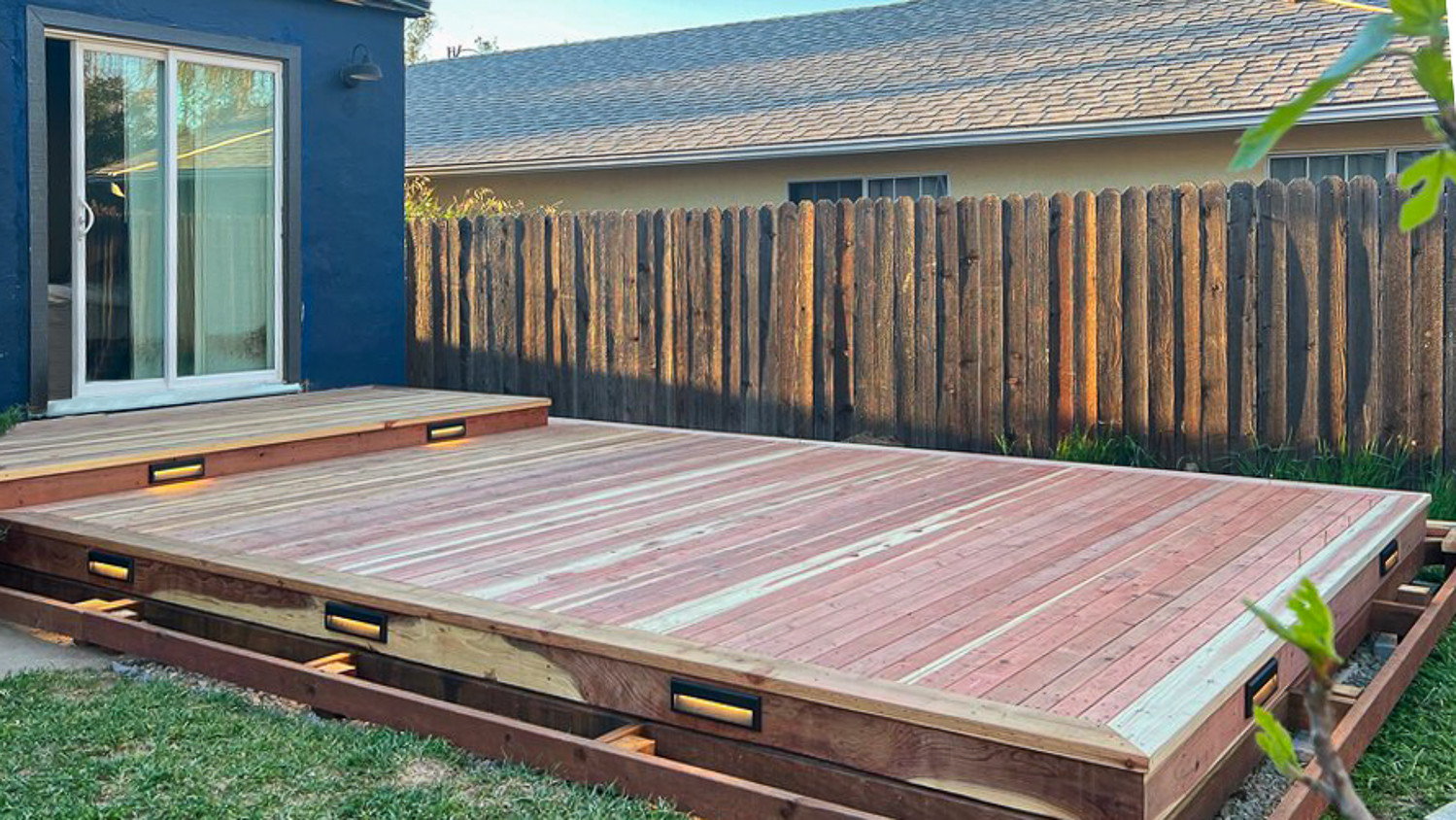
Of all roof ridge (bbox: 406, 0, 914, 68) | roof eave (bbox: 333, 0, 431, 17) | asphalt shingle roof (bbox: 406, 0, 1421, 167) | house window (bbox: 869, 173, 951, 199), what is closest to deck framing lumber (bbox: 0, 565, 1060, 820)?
roof eave (bbox: 333, 0, 431, 17)

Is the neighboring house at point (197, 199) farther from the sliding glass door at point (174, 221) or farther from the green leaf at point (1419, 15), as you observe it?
the green leaf at point (1419, 15)

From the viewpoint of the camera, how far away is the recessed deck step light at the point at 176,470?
5.96 meters

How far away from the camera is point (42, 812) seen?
3.18 metres

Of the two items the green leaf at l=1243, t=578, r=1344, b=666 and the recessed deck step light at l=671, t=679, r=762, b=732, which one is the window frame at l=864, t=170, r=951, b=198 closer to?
the recessed deck step light at l=671, t=679, r=762, b=732

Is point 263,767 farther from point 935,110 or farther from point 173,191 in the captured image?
point 935,110

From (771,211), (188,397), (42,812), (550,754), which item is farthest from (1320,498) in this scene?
(188,397)

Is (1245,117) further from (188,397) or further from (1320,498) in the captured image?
(188,397)

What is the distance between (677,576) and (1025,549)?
48.4 inches

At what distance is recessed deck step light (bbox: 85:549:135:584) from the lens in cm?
482

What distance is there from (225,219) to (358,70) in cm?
130

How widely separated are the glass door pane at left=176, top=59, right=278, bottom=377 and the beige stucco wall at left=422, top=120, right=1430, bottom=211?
18.4ft

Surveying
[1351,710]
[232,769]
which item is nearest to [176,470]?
[232,769]

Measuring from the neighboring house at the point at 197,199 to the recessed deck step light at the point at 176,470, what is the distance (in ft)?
5.54

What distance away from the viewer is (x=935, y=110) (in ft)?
40.0
